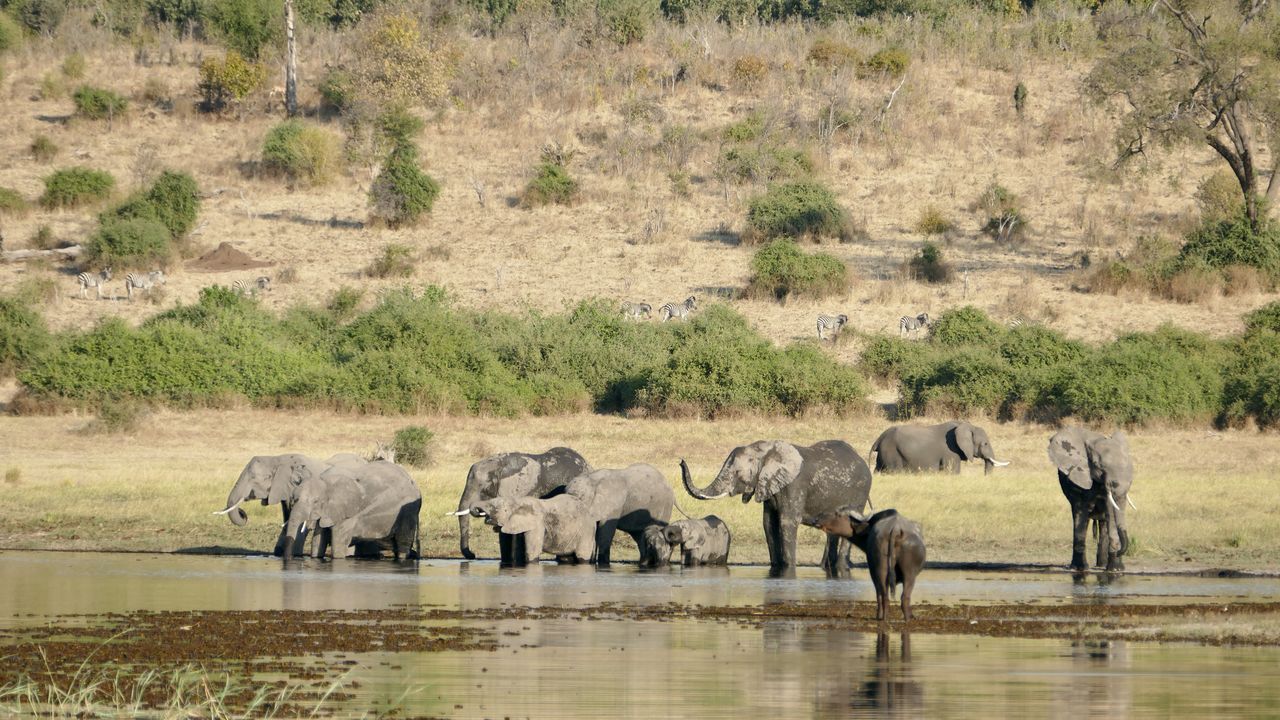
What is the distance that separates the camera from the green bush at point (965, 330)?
127ft

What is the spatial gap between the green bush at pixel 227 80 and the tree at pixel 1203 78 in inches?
1153

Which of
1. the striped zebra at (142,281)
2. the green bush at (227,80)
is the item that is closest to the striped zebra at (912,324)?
the striped zebra at (142,281)

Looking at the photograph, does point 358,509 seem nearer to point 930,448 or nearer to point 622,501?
point 622,501

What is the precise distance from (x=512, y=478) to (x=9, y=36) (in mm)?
51588

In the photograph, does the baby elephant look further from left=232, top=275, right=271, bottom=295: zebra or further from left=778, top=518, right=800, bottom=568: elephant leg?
left=232, top=275, right=271, bottom=295: zebra

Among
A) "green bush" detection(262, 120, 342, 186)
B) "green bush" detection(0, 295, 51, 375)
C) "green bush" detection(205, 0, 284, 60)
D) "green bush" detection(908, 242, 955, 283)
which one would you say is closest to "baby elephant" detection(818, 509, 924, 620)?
"green bush" detection(0, 295, 51, 375)

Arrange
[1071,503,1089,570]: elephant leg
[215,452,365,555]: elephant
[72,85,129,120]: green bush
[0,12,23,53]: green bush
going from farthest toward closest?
[0,12,23,53]: green bush → [72,85,129,120]: green bush → [215,452,365,555]: elephant → [1071,503,1089,570]: elephant leg

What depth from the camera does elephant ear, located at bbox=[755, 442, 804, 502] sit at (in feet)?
66.7

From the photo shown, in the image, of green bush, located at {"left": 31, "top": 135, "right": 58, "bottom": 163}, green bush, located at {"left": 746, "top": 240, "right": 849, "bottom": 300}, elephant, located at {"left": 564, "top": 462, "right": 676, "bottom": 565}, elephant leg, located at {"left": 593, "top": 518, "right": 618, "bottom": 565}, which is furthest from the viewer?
green bush, located at {"left": 31, "top": 135, "right": 58, "bottom": 163}

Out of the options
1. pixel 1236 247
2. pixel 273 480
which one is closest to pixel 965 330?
pixel 1236 247

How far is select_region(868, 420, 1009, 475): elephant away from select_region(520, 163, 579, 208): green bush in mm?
25240

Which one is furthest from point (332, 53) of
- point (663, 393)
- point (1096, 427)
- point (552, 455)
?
point (552, 455)

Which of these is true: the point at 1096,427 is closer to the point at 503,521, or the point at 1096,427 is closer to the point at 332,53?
the point at 503,521

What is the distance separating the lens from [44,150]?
190 ft
